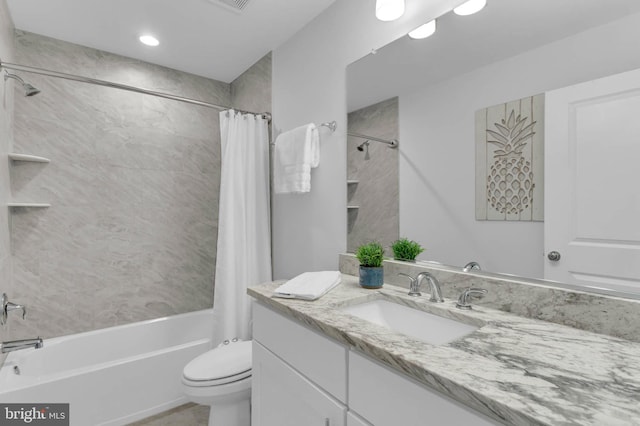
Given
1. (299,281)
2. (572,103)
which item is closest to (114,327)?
(299,281)

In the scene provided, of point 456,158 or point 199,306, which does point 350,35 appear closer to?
point 456,158

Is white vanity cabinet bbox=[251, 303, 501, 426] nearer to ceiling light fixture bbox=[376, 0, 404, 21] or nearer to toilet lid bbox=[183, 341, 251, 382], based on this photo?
toilet lid bbox=[183, 341, 251, 382]

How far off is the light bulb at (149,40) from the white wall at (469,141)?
1809mm

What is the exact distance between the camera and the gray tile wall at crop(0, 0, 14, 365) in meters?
1.64

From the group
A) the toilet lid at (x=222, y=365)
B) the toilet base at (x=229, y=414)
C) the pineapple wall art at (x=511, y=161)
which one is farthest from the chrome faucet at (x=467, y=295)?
the toilet base at (x=229, y=414)

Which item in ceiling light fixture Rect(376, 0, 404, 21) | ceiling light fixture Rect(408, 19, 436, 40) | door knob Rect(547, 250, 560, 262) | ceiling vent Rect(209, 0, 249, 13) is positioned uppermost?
ceiling vent Rect(209, 0, 249, 13)

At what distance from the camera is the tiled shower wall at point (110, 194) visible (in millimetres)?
2055

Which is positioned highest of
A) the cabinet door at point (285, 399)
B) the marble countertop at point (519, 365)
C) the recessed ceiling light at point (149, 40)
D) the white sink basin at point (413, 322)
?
the recessed ceiling light at point (149, 40)

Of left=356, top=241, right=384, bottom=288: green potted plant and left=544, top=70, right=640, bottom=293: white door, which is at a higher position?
left=544, top=70, right=640, bottom=293: white door

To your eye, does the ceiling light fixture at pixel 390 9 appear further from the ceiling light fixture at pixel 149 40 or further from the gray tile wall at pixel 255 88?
the ceiling light fixture at pixel 149 40

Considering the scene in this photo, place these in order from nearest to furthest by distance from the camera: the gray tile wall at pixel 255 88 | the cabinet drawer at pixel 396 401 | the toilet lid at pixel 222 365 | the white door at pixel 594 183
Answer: the cabinet drawer at pixel 396 401
the white door at pixel 594 183
the toilet lid at pixel 222 365
the gray tile wall at pixel 255 88

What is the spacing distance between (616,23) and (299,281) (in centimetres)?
132

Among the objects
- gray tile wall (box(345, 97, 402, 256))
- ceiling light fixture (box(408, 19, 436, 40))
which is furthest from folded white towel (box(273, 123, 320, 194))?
ceiling light fixture (box(408, 19, 436, 40))

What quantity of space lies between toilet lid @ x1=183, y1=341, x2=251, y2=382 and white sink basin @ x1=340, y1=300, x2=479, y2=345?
797 millimetres
